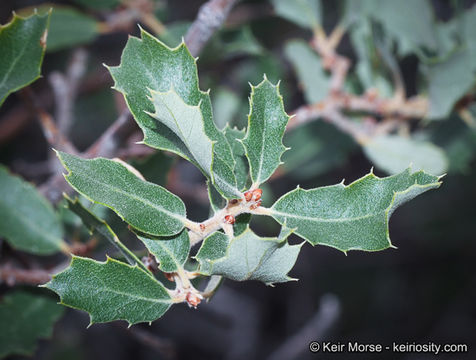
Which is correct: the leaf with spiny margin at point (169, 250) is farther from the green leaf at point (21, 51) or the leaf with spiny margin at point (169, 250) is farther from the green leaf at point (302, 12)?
the green leaf at point (302, 12)

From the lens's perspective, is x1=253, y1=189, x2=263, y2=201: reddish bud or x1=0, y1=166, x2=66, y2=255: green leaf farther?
x1=0, y1=166, x2=66, y2=255: green leaf

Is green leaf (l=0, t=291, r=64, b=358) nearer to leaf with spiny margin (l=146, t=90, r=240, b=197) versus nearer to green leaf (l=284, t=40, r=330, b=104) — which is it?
leaf with spiny margin (l=146, t=90, r=240, b=197)

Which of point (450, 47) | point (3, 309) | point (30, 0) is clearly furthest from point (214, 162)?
point (30, 0)

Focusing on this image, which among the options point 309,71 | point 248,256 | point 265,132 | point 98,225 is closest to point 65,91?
point 309,71

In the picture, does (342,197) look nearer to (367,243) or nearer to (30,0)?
(367,243)

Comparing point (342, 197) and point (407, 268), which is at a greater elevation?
point (407, 268)

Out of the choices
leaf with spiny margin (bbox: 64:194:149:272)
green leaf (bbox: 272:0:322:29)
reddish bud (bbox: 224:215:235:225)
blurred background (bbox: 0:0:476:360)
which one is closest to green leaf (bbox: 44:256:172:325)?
leaf with spiny margin (bbox: 64:194:149:272)
